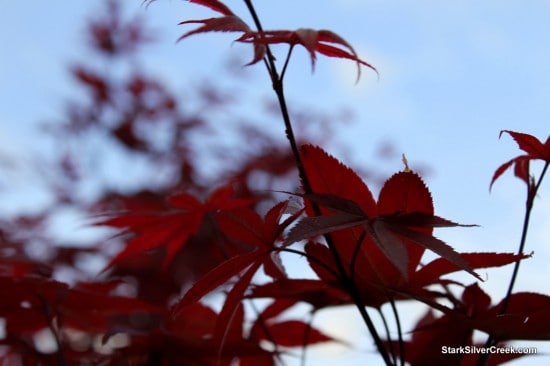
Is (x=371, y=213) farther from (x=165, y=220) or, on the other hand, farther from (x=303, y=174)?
(x=165, y=220)

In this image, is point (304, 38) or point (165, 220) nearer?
point (304, 38)

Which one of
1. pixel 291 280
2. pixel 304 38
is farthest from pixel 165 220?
pixel 304 38

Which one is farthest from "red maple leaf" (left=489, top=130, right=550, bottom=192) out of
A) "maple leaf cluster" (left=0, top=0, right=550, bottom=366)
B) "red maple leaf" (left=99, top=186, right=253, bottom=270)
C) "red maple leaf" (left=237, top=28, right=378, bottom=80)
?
"red maple leaf" (left=99, top=186, right=253, bottom=270)

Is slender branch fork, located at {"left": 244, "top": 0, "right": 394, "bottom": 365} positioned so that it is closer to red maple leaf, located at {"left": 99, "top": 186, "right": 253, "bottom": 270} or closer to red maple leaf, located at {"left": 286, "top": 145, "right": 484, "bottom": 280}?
red maple leaf, located at {"left": 286, "top": 145, "right": 484, "bottom": 280}

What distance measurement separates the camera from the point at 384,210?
54 centimetres

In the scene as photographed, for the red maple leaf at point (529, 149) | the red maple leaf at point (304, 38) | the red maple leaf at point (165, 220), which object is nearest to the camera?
the red maple leaf at point (304, 38)

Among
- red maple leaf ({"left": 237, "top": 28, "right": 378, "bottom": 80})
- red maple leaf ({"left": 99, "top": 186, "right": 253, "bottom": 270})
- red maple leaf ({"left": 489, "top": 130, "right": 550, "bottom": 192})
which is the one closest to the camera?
red maple leaf ({"left": 237, "top": 28, "right": 378, "bottom": 80})

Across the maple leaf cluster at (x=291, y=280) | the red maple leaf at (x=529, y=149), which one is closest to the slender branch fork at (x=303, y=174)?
the maple leaf cluster at (x=291, y=280)

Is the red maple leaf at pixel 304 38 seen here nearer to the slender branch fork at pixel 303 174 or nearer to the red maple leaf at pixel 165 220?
the slender branch fork at pixel 303 174

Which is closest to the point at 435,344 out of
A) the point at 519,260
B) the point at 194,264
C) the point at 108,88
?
the point at 519,260

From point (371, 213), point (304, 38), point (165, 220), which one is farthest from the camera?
point (165, 220)

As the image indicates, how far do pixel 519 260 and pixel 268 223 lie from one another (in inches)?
8.9

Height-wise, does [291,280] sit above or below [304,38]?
below

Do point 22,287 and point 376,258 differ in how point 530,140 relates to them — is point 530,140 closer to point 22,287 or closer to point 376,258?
point 376,258
